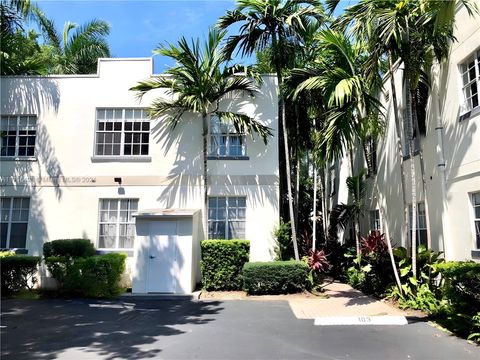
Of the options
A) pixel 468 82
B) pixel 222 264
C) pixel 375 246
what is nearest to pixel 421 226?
pixel 375 246

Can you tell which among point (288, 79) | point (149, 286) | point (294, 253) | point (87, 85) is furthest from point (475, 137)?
point (87, 85)

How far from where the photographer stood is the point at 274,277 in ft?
39.4

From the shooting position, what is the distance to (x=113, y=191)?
14.3m

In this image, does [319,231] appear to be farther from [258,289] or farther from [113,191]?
[113,191]

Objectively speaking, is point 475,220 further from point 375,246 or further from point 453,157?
point 375,246

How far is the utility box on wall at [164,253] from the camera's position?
41.4ft

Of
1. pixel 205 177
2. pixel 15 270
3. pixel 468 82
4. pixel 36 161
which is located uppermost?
pixel 468 82

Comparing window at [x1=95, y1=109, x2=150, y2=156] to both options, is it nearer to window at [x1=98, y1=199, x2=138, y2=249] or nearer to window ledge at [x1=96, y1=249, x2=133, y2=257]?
window at [x1=98, y1=199, x2=138, y2=249]

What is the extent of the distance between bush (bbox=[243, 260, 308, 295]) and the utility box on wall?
1.90m

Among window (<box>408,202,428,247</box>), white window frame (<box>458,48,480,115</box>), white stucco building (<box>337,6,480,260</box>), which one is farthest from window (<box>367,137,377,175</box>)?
white window frame (<box>458,48,480,115</box>)

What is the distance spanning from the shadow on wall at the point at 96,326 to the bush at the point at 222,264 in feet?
4.70

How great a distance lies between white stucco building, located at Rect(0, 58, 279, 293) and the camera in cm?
1408

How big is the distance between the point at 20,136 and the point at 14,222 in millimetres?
3079

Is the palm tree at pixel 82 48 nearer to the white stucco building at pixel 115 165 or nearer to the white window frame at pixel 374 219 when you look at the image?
the white stucco building at pixel 115 165
